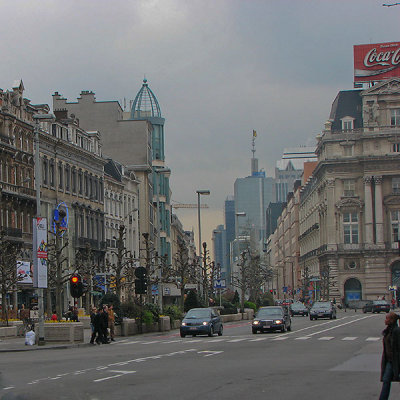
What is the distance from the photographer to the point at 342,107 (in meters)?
133

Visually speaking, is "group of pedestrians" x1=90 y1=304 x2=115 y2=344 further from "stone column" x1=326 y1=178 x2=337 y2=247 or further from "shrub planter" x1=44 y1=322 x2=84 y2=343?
"stone column" x1=326 y1=178 x2=337 y2=247

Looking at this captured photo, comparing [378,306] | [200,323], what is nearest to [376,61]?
[378,306]

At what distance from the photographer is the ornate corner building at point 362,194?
12644cm

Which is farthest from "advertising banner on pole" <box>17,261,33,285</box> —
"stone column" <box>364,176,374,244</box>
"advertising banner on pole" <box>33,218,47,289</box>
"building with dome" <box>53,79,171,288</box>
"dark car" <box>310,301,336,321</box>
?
"stone column" <box>364,176,374,244</box>

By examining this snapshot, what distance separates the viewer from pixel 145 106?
119500 millimetres

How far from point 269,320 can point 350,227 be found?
84904 mm

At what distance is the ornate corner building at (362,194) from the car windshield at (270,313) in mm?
76321

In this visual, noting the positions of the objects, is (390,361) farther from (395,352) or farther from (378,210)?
(378,210)

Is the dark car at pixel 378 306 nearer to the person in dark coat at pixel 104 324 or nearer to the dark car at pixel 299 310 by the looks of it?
the dark car at pixel 299 310

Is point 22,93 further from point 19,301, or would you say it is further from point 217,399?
point 217,399

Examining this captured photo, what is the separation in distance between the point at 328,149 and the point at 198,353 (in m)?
102

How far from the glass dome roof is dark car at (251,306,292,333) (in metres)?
72.9

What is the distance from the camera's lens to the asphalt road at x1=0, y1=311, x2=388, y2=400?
58.7 feet

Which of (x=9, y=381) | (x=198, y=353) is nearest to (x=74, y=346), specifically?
(x=198, y=353)
